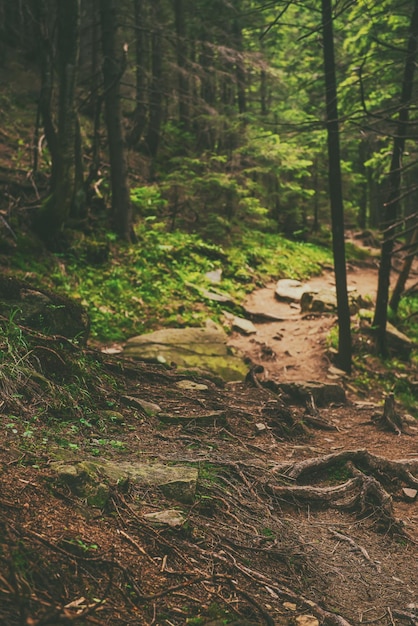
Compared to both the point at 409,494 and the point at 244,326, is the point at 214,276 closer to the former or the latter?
the point at 244,326

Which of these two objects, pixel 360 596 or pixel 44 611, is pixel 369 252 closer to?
pixel 360 596

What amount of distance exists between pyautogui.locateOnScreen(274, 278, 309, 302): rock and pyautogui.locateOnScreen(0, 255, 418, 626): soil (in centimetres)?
801

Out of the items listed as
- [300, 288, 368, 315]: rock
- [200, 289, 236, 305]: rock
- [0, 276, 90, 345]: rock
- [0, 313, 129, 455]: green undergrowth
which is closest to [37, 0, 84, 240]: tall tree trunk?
[200, 289, 236, 305]: rock

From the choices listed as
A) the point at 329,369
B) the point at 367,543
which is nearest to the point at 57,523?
the point at 367,543

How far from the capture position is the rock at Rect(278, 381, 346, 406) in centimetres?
870

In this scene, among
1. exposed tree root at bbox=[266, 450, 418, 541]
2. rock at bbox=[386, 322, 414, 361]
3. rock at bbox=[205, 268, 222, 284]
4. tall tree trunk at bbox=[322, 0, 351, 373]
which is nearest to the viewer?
exposed tree root at bbox=[266, 450, 418, 541]

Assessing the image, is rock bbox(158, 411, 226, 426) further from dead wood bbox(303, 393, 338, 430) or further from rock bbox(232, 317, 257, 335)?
rock bbox(232, 317, 257, 335)

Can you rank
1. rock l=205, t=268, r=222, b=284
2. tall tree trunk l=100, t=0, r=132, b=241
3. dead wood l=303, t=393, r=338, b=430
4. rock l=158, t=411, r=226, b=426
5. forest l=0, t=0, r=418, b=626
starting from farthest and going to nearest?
1. rock l=205, t=268, r=222, b=284
2. tall tree trunk l=100, t=0, r=132, b=241
3. dead wood l=303, t=393, r=338, b=430
4. rock l=158, t=411, r=226, b=426
5. forest l=0, t=0, r=418, b=626

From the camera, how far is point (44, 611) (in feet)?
7.32

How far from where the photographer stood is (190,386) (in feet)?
23.6

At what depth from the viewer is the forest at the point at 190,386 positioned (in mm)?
3018

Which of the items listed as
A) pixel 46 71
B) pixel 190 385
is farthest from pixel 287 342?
pixel 46 71

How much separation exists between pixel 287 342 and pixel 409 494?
670 cm

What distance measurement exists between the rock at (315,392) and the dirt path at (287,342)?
956 millimetres
